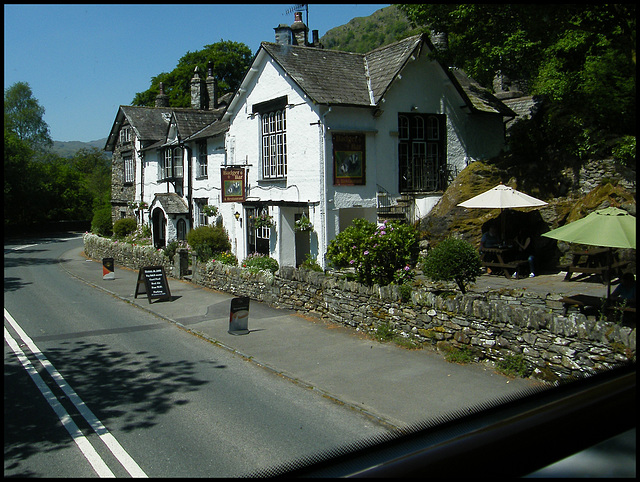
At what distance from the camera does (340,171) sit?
1831 centimetres

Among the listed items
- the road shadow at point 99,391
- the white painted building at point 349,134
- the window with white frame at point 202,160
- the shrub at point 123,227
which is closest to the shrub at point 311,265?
the white painted building at point 349,134

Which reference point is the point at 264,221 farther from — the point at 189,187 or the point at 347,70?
the point at 189,187

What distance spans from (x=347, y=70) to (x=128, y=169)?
23143 mm

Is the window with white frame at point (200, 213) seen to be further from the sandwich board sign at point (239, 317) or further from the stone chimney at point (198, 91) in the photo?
the sandwich board sign at point (239, 317)

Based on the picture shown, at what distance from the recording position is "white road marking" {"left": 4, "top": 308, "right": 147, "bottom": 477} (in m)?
5.38

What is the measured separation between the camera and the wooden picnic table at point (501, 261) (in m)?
14.8

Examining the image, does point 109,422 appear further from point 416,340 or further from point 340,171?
point 340,171

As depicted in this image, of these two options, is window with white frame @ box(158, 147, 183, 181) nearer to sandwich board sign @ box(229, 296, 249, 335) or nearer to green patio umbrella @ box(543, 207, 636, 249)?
sandwich board sign @ box(229, 296, 249, 335)

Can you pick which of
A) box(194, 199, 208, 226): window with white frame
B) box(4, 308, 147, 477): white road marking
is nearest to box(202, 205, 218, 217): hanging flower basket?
box(194, 199, 208, 226): window with white frame

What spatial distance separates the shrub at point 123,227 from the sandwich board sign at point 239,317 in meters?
24.1

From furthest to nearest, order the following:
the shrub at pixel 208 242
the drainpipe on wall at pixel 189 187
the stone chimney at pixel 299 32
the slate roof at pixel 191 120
A: 1. the slate roof at pixel 191 120
2. the drainpipe on wall at pixel 189 187
3. the stone chimney at pixel 299 32
4. the shrub at pixel 208 242

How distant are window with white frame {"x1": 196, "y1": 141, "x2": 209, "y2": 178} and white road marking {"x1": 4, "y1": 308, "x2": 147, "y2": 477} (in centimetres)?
1628

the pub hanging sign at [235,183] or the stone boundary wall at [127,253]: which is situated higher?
the pub hanging sign at [235,183]

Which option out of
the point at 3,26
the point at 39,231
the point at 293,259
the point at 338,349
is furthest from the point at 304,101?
the point at 3,26
